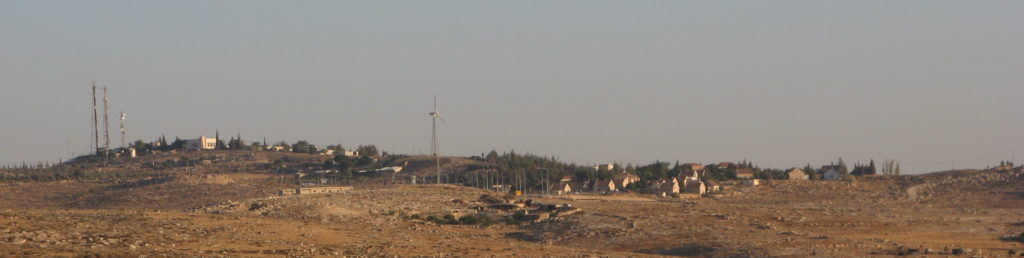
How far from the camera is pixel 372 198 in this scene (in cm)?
7875

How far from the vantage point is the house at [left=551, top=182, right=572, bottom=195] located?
109 metres

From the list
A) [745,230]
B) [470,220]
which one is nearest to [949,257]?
[745,230]

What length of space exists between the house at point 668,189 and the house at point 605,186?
4.74 metres

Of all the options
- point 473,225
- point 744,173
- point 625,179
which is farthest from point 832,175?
point 473,225

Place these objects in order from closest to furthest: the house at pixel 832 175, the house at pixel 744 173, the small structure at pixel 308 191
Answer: the small structure at pixel 308 191, the house at pixel 832 175, the house at pixel 744 173

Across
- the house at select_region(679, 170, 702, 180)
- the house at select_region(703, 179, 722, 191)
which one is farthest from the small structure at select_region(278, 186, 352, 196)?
the house at select_region(679, 170, 702, 180)

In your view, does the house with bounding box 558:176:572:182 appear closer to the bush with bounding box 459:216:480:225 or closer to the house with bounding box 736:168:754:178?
the house with bounding box 736:168:754:178

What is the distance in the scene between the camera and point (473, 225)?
218 ft

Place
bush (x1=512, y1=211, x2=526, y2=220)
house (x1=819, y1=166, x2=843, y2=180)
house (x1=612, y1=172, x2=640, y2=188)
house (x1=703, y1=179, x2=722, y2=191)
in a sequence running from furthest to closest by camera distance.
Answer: house (x1=819, y1=166, x2=843, y2=180), house (x1=612, y1=172, x2=640, y2=188), house (x1=703, y1=179, x2=722, y2=191), bush (x1=512, y1=211, x2=526, y2=220)

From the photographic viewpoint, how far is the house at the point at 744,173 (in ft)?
433

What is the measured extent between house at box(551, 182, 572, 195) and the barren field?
10205 millimetres

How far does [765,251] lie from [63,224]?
26.8 meters

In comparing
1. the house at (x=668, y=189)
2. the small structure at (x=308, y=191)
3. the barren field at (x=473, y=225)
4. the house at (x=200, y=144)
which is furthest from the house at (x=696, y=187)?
the house at (x=200, y=144)

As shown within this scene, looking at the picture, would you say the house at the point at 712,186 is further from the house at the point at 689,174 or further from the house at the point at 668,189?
the house at the point at 689,174
